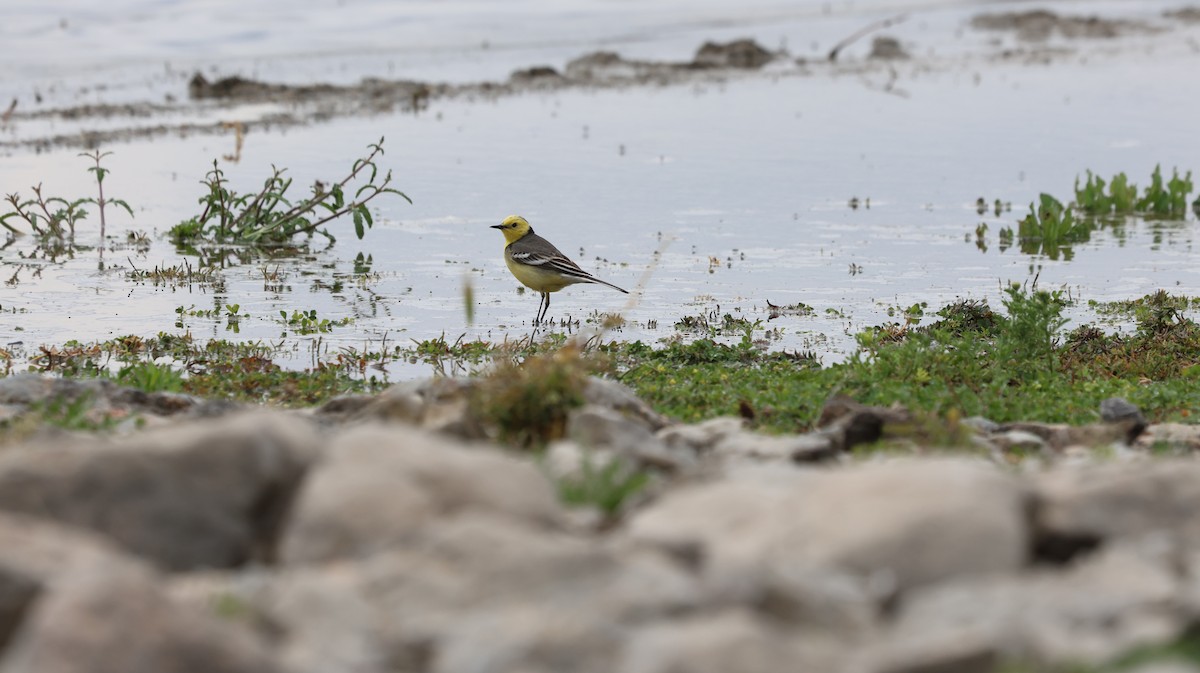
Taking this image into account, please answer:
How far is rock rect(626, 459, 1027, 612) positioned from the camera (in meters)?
5.52

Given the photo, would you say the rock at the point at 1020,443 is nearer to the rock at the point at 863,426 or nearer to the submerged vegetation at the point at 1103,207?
the rock at the point at 863,426

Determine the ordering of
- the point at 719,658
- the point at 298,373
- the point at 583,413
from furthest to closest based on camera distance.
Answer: the point at 298,373
the point at 583,413
the point at 719,658

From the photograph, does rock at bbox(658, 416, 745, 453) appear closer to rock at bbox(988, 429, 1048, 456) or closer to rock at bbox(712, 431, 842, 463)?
rock at bbox(712, 431, 842, 463)

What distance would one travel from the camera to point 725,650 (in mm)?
4793

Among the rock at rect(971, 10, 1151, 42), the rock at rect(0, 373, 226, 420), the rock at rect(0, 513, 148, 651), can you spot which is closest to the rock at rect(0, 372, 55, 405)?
the rock at rect(0, 373, 226, 420)

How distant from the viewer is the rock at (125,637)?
4.71 m

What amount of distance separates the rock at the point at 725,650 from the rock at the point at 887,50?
35.7 m

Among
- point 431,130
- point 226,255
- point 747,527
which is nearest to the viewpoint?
point 747,527

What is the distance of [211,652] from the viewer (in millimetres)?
4820

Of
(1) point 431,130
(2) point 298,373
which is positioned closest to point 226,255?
(2) point 298,373

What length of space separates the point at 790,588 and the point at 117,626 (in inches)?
84.3

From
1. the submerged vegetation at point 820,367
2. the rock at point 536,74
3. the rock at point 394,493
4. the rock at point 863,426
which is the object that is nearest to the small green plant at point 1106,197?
the submerged vegetation at point 820,367

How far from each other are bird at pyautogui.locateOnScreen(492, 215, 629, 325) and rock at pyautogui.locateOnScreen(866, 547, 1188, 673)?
9403mm

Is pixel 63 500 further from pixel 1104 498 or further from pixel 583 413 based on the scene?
pixel 1104 498
